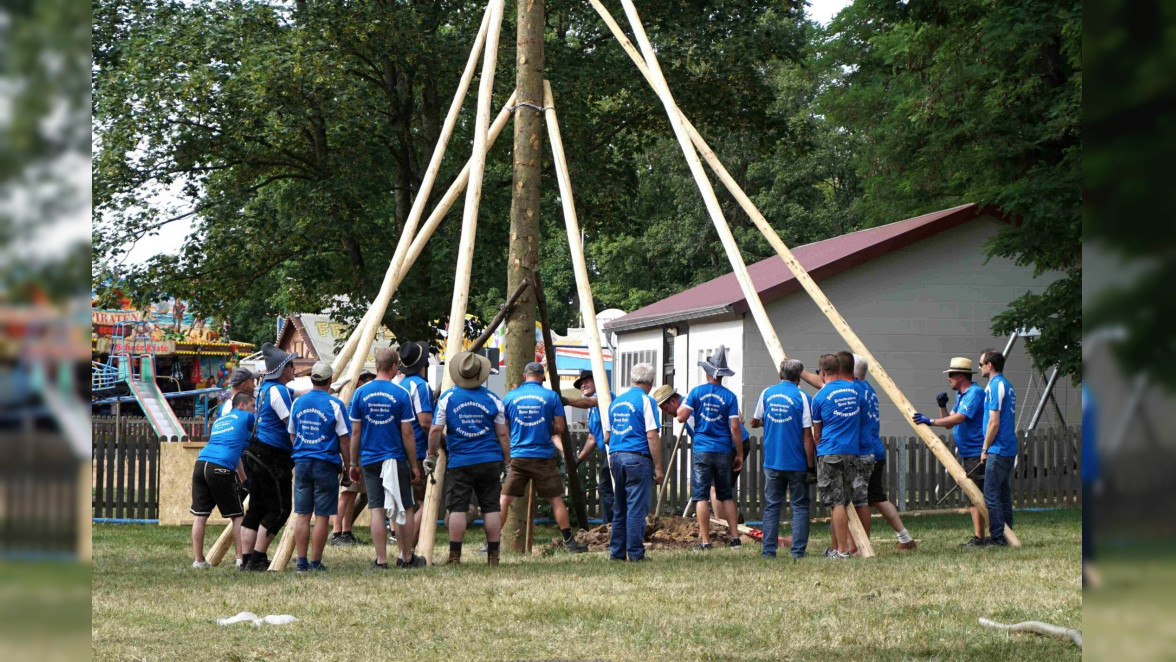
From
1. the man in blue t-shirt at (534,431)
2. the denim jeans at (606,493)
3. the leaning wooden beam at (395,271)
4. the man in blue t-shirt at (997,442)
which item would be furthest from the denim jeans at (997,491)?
the leaning wooden beam at (395,271)

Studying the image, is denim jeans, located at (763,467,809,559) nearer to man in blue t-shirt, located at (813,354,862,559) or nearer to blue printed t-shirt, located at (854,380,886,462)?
man in blue t-shirt, located at (813,354,862,559)

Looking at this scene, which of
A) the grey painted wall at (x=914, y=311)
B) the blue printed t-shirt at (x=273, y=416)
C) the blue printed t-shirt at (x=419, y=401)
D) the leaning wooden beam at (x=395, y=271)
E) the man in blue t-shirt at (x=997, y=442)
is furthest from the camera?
the grey painted wall at (x=914, y=311)

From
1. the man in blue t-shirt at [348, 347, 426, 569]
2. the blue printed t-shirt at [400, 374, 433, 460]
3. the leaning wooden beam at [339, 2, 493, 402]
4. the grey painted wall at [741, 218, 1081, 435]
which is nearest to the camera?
the man in blue t-shirt at [348, 347, 426, 569]

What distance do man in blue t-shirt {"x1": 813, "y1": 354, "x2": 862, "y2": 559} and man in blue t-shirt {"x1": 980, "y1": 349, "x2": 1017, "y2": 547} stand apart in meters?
1.36

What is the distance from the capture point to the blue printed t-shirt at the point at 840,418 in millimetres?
10992

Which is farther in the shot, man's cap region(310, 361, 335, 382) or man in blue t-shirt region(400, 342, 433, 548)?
man in blue t-shirt region(400, 342, 433, 548)

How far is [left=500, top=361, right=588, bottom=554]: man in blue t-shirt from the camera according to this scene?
11281 mm

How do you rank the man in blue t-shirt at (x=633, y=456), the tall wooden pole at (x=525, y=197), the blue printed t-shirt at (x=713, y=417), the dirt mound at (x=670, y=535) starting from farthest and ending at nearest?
1. the dirt mound at (x=670, y=535)
2. the tall wooden pole at (x=525, y=197)
3. the blue printed t-shirt at (x=713, y=417)
4. the man in blue t-shirt at (x=633, y=456)

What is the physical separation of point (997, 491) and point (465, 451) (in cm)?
507

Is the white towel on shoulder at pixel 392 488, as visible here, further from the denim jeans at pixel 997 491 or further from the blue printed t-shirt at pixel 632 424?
the denim jeans at pixel 997 491

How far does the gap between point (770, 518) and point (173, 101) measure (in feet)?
34.4

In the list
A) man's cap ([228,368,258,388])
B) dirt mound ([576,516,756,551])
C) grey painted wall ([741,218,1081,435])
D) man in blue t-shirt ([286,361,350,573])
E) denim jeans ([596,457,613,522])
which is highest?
grey painted wall ([741,218,1081,435])

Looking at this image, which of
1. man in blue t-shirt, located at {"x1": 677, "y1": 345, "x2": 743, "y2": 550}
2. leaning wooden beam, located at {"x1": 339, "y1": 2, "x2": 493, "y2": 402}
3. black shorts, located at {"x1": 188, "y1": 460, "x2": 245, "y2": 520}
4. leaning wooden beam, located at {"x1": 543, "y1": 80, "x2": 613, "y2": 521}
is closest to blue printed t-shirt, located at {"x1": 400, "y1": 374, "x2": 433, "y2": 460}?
leaning wooden beam, located at {"x1": 339, "y1": 2, "x2": 493, "y2": 402}

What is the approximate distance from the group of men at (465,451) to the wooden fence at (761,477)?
431 centimetres
